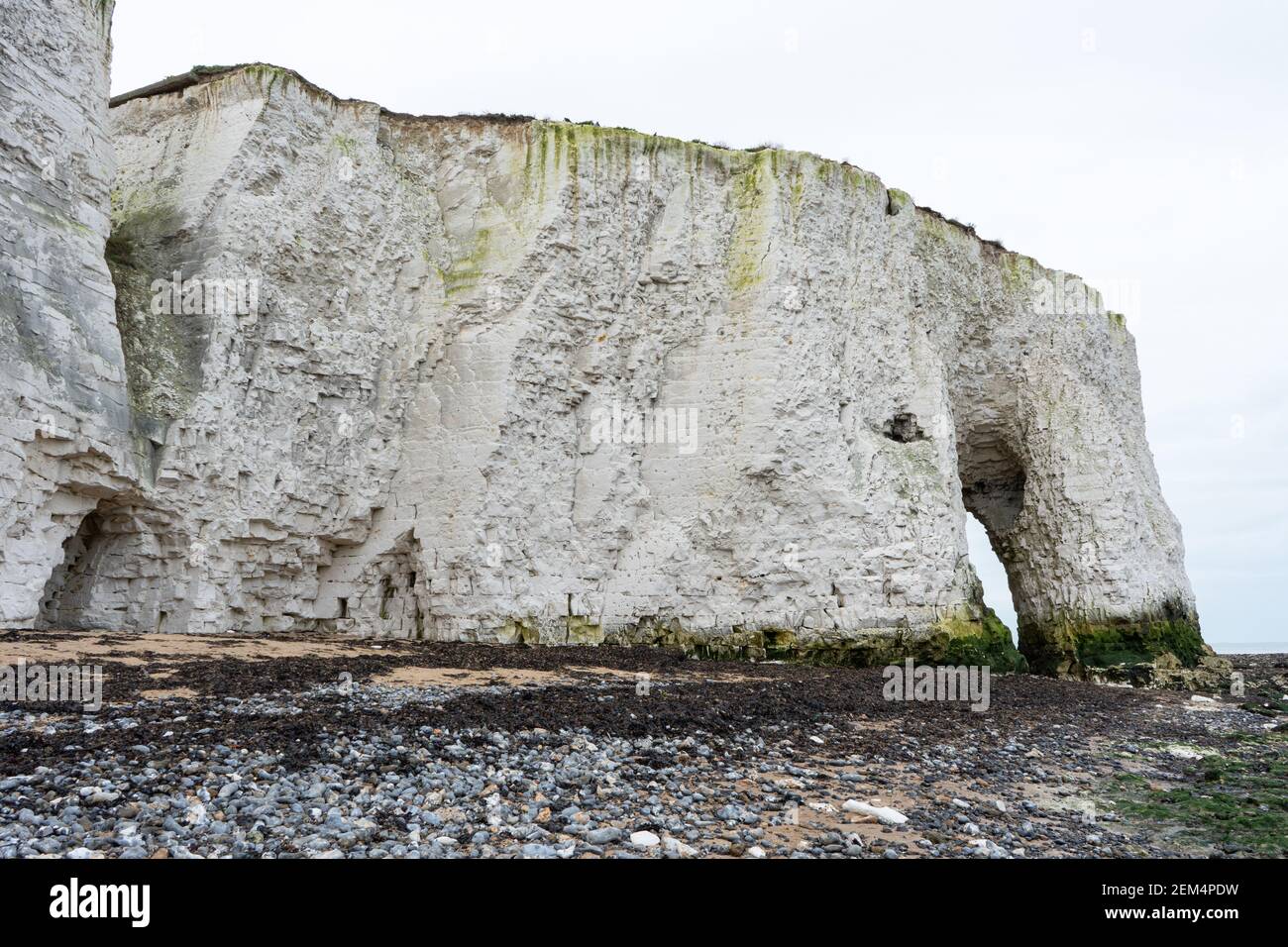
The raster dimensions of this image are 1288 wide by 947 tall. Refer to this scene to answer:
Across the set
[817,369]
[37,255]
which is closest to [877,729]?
[817,369]

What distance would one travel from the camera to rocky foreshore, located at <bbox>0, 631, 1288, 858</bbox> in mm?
5801

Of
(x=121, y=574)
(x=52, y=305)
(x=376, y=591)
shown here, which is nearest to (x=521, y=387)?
(x=376, y=591)

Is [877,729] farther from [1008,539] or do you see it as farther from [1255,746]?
[1008,539]

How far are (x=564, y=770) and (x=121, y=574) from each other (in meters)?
11.4

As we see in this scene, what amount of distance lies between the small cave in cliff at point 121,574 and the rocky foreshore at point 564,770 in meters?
2.33

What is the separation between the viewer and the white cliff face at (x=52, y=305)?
13250 mm

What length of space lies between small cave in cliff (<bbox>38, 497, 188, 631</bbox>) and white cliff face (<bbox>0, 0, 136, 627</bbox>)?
869 millimetres

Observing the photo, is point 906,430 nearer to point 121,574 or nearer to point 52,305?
point 121,574

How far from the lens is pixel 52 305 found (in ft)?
45.6

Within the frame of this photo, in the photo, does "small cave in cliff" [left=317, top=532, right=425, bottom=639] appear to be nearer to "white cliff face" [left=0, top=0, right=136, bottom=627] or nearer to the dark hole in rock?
"white cliff face" [left=0, top=0, right=136, bottom=627]

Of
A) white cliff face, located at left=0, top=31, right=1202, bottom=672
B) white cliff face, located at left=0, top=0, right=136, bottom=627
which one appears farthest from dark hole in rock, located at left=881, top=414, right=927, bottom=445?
white cliff face, located at left=0, top=0, right=136, bottom=627

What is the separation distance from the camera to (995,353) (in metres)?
25.8

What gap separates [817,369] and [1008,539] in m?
10.7

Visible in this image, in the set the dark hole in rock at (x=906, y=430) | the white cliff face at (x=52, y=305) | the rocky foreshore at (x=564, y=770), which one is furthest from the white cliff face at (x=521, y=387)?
the rocky foreshore at (x=564, y=770)
